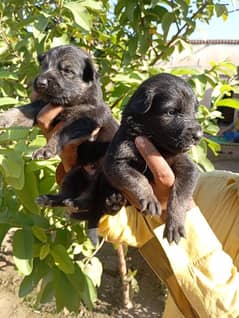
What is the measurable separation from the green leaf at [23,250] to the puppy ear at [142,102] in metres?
0.85

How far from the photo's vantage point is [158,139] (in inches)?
61.6

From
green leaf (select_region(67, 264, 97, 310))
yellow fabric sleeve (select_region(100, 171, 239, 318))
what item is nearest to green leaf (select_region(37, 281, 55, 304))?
green leaf (select_region(67, 264, 97, 310))

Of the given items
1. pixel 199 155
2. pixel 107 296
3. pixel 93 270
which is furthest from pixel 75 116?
pixel 107 296

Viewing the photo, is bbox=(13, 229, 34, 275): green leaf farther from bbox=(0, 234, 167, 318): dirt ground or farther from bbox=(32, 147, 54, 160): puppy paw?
bbox=(0, 234, 167, 318): dirt ground

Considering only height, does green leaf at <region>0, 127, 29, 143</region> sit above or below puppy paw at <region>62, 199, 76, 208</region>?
above

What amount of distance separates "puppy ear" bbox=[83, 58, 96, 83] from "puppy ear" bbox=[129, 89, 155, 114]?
1.54 feet

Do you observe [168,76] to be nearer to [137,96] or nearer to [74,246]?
[137,96]

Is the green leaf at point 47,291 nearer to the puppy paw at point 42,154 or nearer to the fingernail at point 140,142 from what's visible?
the puppy paw at point 42,154

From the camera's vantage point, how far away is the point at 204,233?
1546mm

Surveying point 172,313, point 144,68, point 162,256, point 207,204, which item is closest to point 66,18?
point 144,68

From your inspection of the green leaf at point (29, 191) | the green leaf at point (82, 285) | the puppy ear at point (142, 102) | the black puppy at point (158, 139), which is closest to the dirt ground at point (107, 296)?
the green leaf at point (82, 285)

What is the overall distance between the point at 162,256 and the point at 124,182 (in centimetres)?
34

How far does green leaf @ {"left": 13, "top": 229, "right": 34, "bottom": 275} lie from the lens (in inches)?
78.2

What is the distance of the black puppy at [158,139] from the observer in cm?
149
